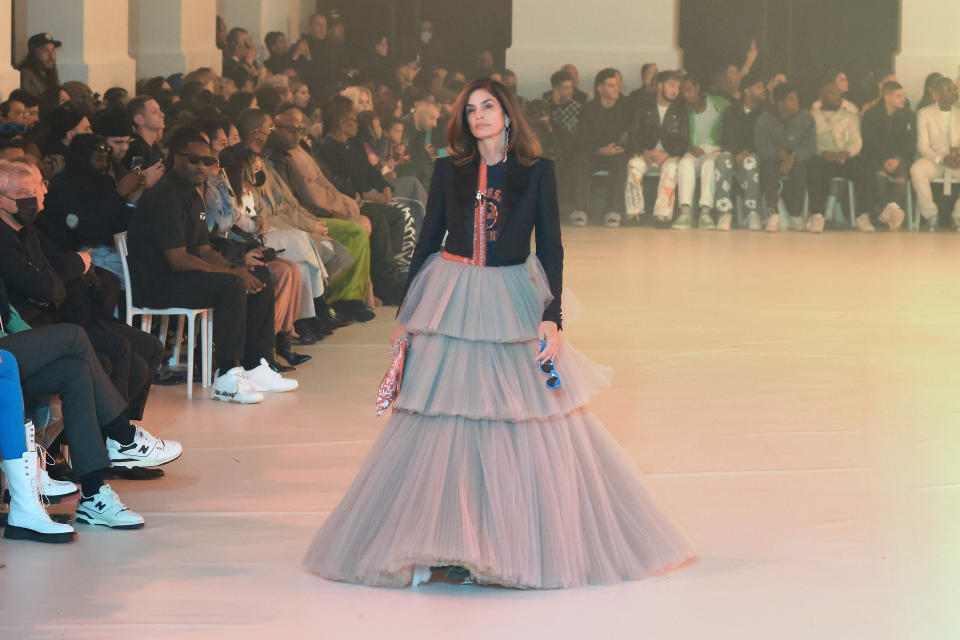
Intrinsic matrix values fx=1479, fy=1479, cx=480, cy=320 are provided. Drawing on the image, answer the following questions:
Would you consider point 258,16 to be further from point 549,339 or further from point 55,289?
point 549,339

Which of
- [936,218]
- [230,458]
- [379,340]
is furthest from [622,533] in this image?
[936,218]

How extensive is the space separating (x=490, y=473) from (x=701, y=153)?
10.4m

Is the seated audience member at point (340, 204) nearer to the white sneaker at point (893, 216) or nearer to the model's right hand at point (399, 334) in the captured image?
the model's right hand at point (399, 334)

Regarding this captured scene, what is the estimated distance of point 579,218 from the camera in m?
13.4

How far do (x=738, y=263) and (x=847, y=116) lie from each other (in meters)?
3.88

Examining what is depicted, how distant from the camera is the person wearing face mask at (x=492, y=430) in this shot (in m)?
3.33

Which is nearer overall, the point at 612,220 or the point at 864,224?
the point at 864,224

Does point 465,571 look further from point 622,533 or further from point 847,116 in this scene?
point 847,116

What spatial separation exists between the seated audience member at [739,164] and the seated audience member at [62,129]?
26.7 feet

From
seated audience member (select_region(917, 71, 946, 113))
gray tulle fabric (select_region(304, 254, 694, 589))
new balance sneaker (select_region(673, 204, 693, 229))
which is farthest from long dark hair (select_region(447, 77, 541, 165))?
seated audience member (select_region(917, 71, 946, 113))

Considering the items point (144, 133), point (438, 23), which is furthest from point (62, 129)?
point (438, 23)

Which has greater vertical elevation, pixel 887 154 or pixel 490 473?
pixel 887 154

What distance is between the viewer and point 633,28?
14.6m

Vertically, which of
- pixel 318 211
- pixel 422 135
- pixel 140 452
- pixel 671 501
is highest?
pixel 422 135
